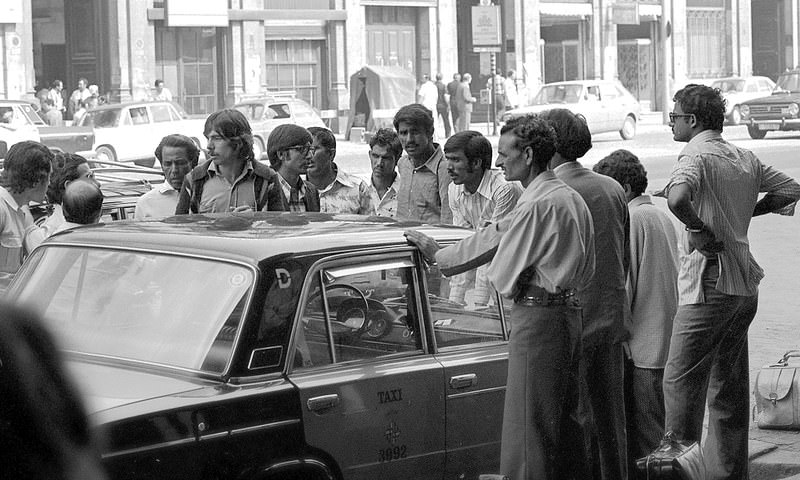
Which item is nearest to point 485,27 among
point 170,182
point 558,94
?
point 558,94

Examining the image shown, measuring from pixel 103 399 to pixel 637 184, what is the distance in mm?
3106

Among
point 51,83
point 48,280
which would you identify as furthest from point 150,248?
point 51,83

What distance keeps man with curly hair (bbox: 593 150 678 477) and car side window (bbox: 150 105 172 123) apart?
81.0 ft

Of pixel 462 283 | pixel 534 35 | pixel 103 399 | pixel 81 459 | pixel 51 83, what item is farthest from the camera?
pixel 534 35

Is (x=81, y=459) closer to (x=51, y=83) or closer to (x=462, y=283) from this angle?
(x=462, y=283)

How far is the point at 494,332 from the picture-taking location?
17.5 feet

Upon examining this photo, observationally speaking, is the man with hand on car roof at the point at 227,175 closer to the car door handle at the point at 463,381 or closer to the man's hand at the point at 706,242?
the car door handle at the point at 463,381

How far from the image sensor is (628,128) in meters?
37.6

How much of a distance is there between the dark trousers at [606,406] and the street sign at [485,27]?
1193 inches

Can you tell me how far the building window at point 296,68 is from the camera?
41.8 meters

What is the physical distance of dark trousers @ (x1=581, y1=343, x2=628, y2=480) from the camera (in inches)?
209

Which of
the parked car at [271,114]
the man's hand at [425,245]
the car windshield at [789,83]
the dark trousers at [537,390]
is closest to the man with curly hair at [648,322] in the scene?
the dark trousers at [537,390]

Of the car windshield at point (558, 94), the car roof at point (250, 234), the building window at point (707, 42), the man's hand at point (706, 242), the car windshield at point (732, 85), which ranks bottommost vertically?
the man's hand at point (706, 242)

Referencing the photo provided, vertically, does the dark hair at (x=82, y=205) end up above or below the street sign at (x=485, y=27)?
below
